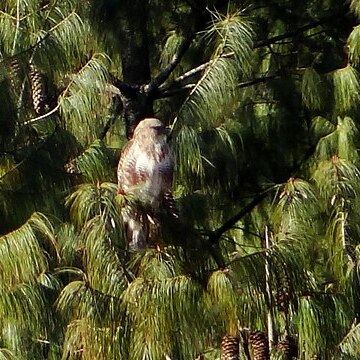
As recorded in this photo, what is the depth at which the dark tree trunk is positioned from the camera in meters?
3.97

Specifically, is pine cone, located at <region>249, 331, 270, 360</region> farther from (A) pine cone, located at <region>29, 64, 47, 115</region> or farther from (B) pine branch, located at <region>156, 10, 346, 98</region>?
(A) pine cone, located at <region>29, 64, 47, 115</region>

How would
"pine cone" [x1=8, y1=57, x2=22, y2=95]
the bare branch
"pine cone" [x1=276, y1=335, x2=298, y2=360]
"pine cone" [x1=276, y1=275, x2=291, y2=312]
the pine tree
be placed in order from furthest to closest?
the bare branch
"pine cone" [x1=8, y1=57, x2=22, y2=95]
"pine cone" [x1=276, y1=335, x2=298, y2=360]
"pine cone" [x1=276, y1=275, x2=291, y2=312]
the pine tree

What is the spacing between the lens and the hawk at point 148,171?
2697mm

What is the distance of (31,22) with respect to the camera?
3.43 meters

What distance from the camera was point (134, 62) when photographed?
162 inches

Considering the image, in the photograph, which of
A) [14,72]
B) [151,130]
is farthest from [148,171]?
[14,72]

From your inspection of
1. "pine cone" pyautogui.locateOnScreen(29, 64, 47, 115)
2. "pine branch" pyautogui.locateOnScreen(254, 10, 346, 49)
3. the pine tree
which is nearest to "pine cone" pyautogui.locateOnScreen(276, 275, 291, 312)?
the pine tree

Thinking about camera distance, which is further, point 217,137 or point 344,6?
point 344,6

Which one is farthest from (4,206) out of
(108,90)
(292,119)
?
(292,119)

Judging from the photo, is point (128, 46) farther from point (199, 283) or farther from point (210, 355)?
point (199, 283)

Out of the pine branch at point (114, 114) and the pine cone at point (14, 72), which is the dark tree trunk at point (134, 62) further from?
the pine cone at point (14, 72)

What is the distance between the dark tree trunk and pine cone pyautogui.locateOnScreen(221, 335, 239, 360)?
118cm

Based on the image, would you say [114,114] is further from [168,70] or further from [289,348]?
[289,348]

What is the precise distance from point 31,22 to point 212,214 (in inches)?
41.6
